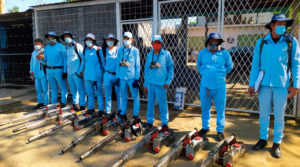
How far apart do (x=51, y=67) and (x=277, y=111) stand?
4527mm

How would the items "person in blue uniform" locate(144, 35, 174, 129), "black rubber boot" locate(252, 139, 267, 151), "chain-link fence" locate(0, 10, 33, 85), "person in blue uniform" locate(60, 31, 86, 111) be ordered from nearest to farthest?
"black rubber boot" locate(252, 139, 267, 151)
"person in blue uniform" locate(144, 35, 174, 129)
"person in blue uniform" locate(60, 31, 86, 111)
"chain-link fence" locate(0, 10, 33, 85)

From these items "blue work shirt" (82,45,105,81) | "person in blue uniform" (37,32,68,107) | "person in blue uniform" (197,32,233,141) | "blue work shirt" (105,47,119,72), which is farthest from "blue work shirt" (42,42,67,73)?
"person in blue uniform" (197,32,233,141)

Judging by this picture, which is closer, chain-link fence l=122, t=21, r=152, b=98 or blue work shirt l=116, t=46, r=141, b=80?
blue work shirt l=116, t=46, r=141, b=80

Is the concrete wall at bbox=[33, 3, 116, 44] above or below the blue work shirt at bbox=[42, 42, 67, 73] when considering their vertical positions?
above

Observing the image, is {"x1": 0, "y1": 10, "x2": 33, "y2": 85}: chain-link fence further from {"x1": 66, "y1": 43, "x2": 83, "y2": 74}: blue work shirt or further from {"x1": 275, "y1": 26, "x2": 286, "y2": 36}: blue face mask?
{"x1": 275, "y1": 26, "x2": 286, "y2": 36}: blue face mask

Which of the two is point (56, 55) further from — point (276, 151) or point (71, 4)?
point (276, 151)

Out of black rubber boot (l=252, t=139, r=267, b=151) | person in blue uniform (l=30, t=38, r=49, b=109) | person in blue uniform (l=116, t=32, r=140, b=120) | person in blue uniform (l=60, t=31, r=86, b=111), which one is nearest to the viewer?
black rubber boot (l=252, t=139, r=267, b=151)

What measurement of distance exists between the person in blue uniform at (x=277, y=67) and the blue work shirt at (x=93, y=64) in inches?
113

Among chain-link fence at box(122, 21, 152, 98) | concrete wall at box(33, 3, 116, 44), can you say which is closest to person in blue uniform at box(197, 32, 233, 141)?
chain-link fence at box(122, 21, 152, 98)

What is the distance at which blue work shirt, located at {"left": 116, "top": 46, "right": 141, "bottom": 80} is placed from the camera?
3889 mm

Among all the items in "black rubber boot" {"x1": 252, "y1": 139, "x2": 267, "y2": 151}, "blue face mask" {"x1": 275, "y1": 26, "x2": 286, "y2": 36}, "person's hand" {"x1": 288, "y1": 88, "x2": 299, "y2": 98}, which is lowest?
"black rubber boot" {"x1": 252, "y1": 139, "x2": 267, "y2": 151}

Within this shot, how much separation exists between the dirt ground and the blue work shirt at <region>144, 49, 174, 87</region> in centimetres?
97

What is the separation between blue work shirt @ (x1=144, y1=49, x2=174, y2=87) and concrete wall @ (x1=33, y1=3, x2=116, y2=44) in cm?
240

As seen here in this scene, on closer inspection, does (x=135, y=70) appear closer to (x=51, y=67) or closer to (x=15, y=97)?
(x=51, y=67)
